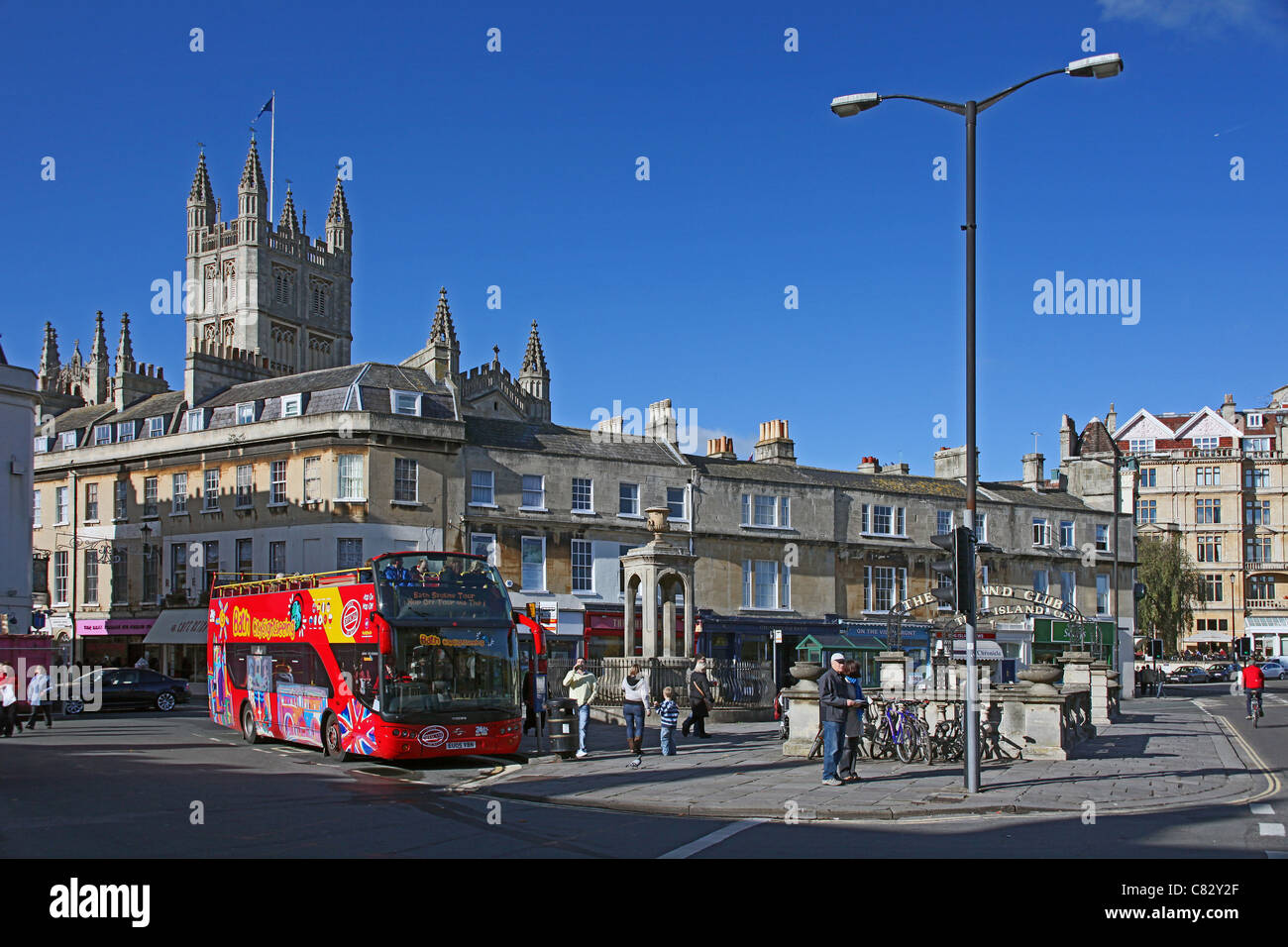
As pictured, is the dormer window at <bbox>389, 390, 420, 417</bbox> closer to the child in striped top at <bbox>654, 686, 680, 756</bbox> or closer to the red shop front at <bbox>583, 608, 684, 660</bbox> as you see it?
the red shop front at <bbox>583, 608, 684, 660</bbox>

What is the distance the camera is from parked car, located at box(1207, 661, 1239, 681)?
67.9 meters

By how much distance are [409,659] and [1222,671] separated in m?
65.0

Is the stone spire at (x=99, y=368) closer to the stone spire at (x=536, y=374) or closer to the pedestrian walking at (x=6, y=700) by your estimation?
the stone spire at (x=536, y=374)

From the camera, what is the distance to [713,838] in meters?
11.7

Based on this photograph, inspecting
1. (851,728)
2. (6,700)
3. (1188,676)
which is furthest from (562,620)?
(1188,676)

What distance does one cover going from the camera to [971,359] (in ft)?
48.6

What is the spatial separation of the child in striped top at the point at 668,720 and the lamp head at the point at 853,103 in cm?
963

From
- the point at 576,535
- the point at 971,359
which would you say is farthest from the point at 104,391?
the point at 971,359

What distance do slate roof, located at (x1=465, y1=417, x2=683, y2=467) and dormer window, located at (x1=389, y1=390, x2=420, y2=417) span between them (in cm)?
189

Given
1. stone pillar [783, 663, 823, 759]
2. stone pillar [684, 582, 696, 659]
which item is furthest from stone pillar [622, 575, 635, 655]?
stone pillar [783, 663, 823, 759]

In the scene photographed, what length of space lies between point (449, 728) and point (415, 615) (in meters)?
1.84

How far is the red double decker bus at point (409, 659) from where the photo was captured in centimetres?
1889

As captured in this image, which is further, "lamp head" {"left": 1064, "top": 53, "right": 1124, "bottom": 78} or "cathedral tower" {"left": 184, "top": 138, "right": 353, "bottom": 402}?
"cathedral tower" {"left": 184, "top": 138, "right": 353, "bottom": 402}

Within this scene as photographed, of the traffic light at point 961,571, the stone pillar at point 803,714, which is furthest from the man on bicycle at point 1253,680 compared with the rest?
the traffic light at point 961,571
